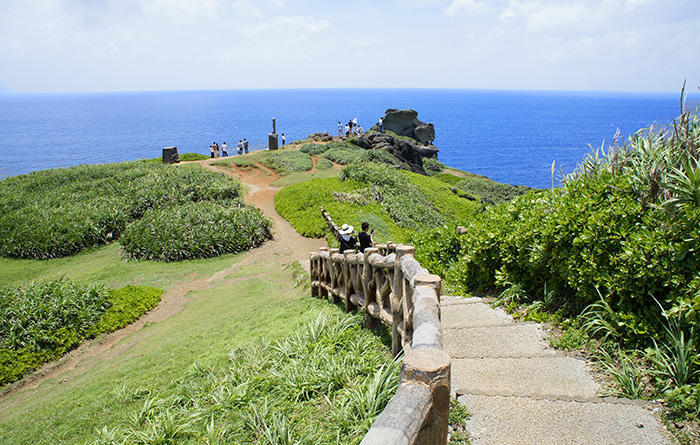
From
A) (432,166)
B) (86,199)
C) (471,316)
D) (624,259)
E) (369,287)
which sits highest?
(624,259)

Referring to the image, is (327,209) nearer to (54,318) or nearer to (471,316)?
(54,318)

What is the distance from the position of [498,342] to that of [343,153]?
103ft

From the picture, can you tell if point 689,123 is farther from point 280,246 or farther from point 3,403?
point 280,246

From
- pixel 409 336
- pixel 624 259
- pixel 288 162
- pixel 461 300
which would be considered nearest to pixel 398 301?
pixel 409 336

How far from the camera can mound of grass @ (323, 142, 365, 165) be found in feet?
112

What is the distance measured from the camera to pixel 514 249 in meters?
7.45

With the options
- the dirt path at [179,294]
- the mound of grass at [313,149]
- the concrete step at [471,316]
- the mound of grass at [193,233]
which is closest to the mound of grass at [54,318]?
the dirt path at [179,294]

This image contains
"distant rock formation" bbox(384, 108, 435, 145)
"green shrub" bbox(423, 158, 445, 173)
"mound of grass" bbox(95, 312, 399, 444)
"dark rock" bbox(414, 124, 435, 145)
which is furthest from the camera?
"dark rock" bbox(414, 124, 435, 145)

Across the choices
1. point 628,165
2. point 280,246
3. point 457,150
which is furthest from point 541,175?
point 628,165

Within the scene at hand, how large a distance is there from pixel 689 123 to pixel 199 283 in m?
14.2

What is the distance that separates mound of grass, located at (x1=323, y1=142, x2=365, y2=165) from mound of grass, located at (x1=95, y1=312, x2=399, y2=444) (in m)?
25.8

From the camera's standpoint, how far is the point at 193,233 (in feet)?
59.2

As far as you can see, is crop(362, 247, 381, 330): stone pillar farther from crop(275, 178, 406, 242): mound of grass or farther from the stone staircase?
crop(275, 178, 406, 242): mound of grass

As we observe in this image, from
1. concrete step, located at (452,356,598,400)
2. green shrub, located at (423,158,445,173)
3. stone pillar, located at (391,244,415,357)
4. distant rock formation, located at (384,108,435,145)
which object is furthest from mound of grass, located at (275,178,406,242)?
distant rock formation, located at (384,108,435,145)
